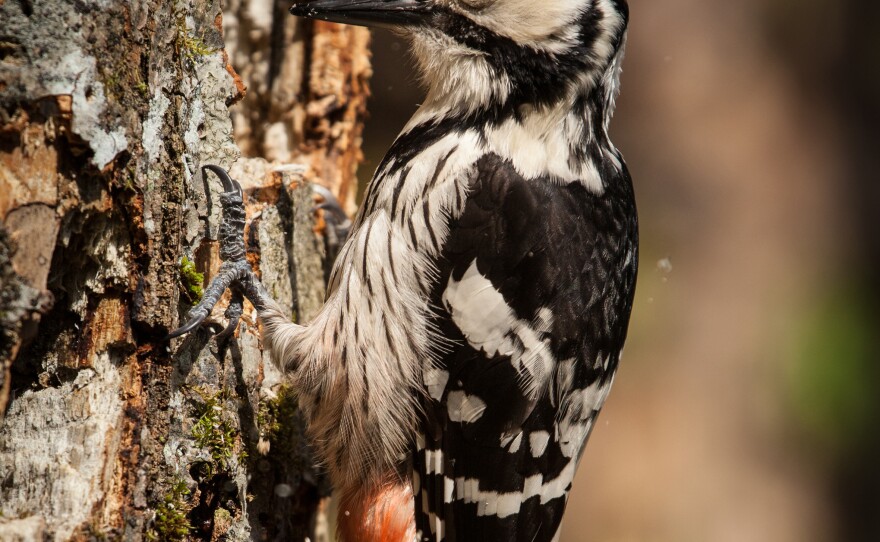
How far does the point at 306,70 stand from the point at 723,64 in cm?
263

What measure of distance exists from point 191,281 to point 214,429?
0.32m

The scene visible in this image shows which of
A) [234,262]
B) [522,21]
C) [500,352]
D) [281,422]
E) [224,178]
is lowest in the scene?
[281,422]

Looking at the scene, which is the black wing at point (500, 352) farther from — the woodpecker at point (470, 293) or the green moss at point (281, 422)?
the green moss at point (281, 422)

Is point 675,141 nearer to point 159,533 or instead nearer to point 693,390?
point 693,390

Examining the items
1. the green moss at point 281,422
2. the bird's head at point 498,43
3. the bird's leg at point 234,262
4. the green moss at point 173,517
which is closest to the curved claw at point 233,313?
the bird's leg at point 234,262

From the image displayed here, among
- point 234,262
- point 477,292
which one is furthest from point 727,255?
point 234,262

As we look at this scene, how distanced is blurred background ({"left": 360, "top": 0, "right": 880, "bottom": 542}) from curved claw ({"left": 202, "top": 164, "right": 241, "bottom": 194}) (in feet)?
8.25

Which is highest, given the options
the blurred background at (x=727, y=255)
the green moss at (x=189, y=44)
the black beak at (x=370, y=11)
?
the black beak at (x=370, y=11)

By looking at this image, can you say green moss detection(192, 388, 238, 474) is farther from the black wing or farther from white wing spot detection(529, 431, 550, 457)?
white wing spot detection(529, 431, 550, 457)

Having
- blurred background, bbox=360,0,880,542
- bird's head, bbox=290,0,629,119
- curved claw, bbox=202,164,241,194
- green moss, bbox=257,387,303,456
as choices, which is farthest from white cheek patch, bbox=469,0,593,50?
blurred background, bbox=360,0,880,542

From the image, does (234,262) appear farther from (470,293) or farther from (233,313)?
(470,293)

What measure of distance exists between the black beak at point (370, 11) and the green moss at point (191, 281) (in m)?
0.67

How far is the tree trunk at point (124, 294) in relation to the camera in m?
1.41

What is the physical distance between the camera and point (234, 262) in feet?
6.65
